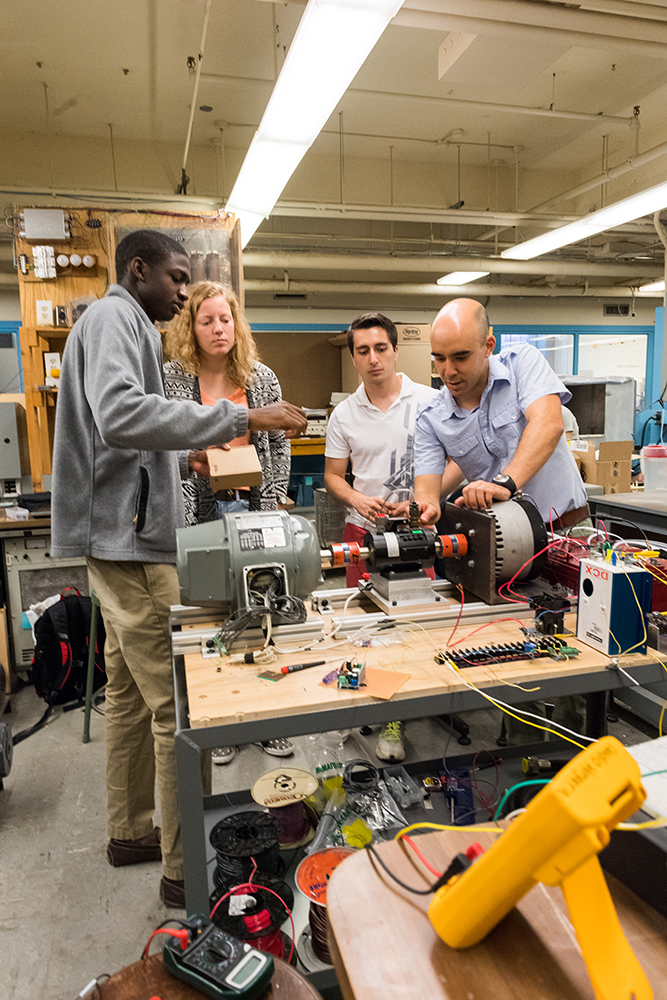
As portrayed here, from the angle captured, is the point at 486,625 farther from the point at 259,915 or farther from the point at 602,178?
the point at 602,178

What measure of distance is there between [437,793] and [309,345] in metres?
5.19

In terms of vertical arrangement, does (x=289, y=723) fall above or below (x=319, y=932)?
above

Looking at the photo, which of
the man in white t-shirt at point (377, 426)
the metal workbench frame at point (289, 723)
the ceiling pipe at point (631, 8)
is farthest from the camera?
the ceiling pipe at point (631, 8)

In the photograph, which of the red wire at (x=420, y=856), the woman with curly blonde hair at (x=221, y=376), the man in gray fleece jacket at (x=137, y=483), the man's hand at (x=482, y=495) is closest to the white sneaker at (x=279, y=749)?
the woman with curly blonde hair at (x=221, y=376)

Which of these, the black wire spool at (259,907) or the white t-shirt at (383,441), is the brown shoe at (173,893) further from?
the white t-shirt at (383,441)

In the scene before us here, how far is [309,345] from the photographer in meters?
6.31

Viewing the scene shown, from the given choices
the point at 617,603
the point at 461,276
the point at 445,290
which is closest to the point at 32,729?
the point at 617,603

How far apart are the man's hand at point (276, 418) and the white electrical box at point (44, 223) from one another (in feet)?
8.74

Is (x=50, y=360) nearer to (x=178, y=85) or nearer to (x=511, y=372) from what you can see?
(x=178, y=85)

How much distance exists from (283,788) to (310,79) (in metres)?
2.46

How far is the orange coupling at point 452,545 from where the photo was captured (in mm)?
1550

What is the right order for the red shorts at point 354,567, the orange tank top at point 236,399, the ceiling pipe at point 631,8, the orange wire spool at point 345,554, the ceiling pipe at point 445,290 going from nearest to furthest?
1. the orange wire spool at point 345,554
2. the orange tank top at point 236,399
3. the red shorts at point 354,567
4. the ceiling pipe at point 631,8
5. the ceiling pipe at point 445,290

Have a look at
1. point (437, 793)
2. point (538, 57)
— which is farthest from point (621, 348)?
point (437, 793)

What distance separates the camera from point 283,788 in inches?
64.8
